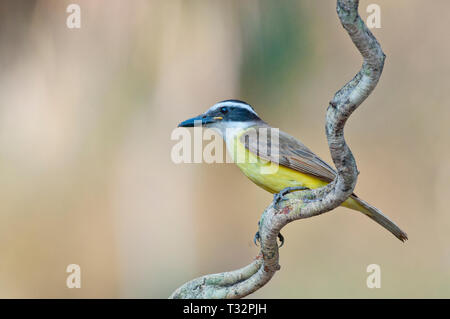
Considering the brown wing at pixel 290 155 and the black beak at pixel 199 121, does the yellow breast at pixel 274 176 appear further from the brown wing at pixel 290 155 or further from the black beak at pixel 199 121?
the black beak at pixel 199 121

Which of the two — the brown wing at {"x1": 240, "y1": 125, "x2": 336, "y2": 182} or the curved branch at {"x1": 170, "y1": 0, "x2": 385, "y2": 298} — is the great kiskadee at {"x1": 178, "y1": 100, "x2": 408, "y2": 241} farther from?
the curved branch at {"x1": 170, "y1": 0, "x2": 385, "y2": 298}

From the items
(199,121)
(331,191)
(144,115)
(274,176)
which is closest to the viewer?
(331,191)

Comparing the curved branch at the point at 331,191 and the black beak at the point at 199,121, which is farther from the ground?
the black beak at the point at 199,121

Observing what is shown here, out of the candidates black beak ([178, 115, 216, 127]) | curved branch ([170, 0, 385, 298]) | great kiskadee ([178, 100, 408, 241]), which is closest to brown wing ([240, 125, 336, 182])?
great kiskadee ([178, 100, 408, 241])

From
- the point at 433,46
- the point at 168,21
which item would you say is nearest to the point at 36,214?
the point at 168,21

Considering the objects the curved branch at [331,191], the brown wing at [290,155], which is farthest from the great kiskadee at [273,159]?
the curved branch at [331,191]

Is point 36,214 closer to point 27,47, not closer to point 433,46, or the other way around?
point 27,47

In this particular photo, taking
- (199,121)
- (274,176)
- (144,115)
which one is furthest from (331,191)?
(144,115)

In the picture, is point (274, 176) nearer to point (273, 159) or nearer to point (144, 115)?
point (273, 159)
